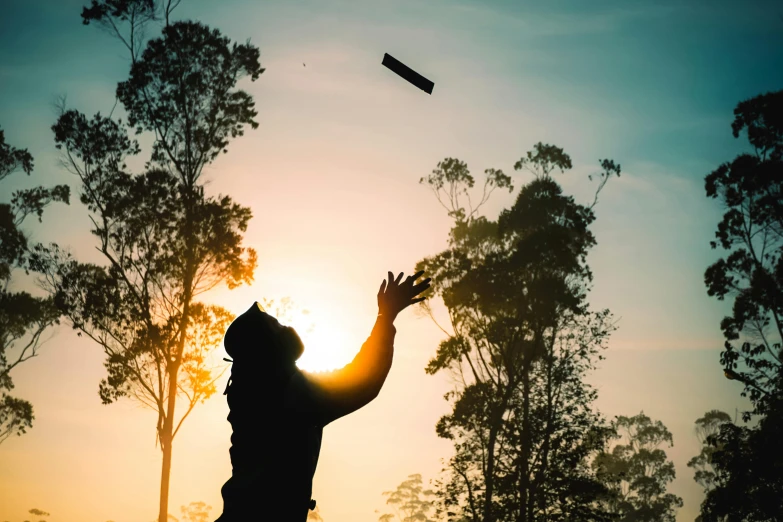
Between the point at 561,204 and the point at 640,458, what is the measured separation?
38.5 meters

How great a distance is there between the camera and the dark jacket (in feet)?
5.46

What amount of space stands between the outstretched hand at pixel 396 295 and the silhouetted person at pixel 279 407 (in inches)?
3.3

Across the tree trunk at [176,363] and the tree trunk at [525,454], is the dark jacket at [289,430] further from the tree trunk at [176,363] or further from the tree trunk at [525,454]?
the tree trunk at [525,454]

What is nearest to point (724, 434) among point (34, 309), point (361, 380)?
point (361, 380)

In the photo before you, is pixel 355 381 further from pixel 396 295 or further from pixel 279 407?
pixel 396 295

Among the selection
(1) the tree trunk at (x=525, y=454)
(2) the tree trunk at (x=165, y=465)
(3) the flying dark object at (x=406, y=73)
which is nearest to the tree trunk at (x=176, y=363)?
(2) the tree trunk at (x=165, y=465)

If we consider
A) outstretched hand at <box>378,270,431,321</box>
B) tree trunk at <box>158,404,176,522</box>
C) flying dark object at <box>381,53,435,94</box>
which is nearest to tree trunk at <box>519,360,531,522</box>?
tree trunk at <box>158,404,176,522</box>

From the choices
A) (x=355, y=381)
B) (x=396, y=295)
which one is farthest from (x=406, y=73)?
(x=355, y=381)

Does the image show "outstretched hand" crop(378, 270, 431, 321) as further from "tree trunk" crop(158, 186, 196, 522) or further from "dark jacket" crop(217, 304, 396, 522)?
"tree trunk" crop(158, 186, 196, 522)

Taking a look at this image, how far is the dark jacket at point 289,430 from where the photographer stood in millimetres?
1664

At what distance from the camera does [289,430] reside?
5.62 feet

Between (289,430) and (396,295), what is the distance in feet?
1.89

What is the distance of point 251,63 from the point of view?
75.0ft

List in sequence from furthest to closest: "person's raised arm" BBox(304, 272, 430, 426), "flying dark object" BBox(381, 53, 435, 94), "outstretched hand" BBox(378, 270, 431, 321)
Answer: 1. "flying dark object" BBox(381, 53, 435, 94)
2. "outstretched hand" BBox(378, 270, 431, 321)
3. "person's raised arm" BBox(304, 272, 430, 426)
